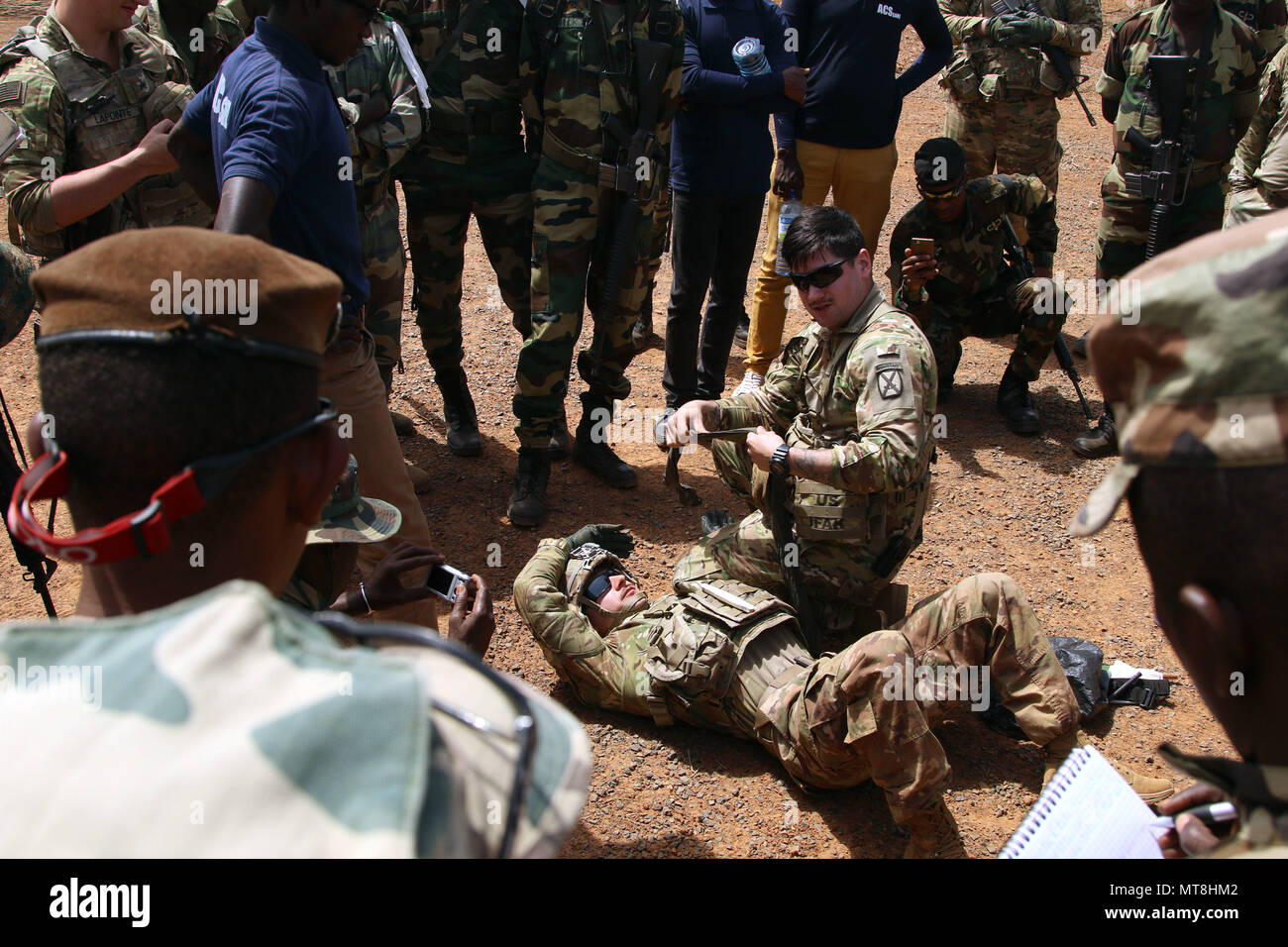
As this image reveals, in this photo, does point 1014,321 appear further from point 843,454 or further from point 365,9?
point 365,9

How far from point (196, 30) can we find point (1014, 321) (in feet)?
15.3

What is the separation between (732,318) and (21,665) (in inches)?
194

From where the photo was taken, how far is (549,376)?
4.89 meters

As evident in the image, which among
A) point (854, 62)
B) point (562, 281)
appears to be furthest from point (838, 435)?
point (854, 62)

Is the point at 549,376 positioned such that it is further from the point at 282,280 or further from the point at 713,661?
the point at 282,280

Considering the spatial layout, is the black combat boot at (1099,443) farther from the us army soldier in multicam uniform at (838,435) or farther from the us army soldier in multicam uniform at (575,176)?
the us army soldier in multicam uniform at (575,176)

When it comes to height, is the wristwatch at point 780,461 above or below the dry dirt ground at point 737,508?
above

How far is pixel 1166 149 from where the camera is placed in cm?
607

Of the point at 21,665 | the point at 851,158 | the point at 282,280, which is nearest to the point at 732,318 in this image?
the point at 851,158

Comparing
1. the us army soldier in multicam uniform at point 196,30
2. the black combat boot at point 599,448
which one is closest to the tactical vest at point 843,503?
the black combat boot at point 599,448

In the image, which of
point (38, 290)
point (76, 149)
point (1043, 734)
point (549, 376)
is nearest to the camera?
point (38, 290)

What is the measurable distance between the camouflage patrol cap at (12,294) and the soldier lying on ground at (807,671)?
1.86 meters

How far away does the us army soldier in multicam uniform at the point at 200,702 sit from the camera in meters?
0.93

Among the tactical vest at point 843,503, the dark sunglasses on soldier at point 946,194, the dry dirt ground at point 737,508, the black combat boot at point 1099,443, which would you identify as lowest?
the dry dirt ground at point 737,508
